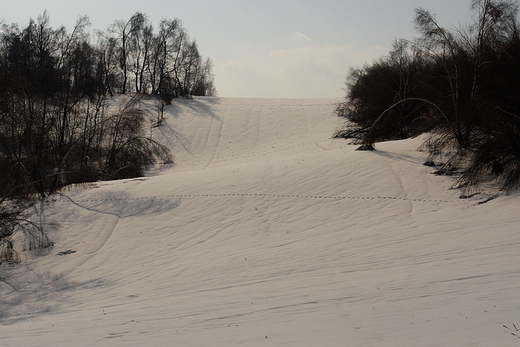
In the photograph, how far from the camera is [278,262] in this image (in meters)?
12.4

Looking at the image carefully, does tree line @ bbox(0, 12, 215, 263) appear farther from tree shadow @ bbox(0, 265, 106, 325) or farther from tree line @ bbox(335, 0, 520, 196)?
tree line @ bbox(335, 0, 520, 196)

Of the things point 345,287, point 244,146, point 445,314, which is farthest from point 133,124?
point 445,314

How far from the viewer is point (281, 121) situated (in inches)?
1885

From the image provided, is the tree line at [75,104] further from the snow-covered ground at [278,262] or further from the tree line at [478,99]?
the tree line at [478,99]

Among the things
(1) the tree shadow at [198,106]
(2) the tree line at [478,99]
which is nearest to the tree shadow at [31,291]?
(2) the tree line at [478,99]

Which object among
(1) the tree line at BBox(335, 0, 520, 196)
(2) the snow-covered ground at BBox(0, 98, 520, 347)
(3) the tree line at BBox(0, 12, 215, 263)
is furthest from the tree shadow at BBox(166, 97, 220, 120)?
(1) the tree line at BBox(335, 0, 520, 196)

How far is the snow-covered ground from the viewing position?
7133mm

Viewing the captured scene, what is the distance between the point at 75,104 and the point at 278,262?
1120 inches

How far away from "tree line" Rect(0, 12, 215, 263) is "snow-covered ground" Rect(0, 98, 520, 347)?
7.18ft


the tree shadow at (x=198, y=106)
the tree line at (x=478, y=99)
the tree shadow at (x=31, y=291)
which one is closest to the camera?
the tree shadow at (x=31, y=291)

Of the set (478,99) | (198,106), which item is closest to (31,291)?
(478,99)

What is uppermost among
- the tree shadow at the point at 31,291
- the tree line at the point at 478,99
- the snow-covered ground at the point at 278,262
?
the tree line at the point at 478,99

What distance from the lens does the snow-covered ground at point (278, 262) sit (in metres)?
7.13

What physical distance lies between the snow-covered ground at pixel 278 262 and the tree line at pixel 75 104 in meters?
2.19
